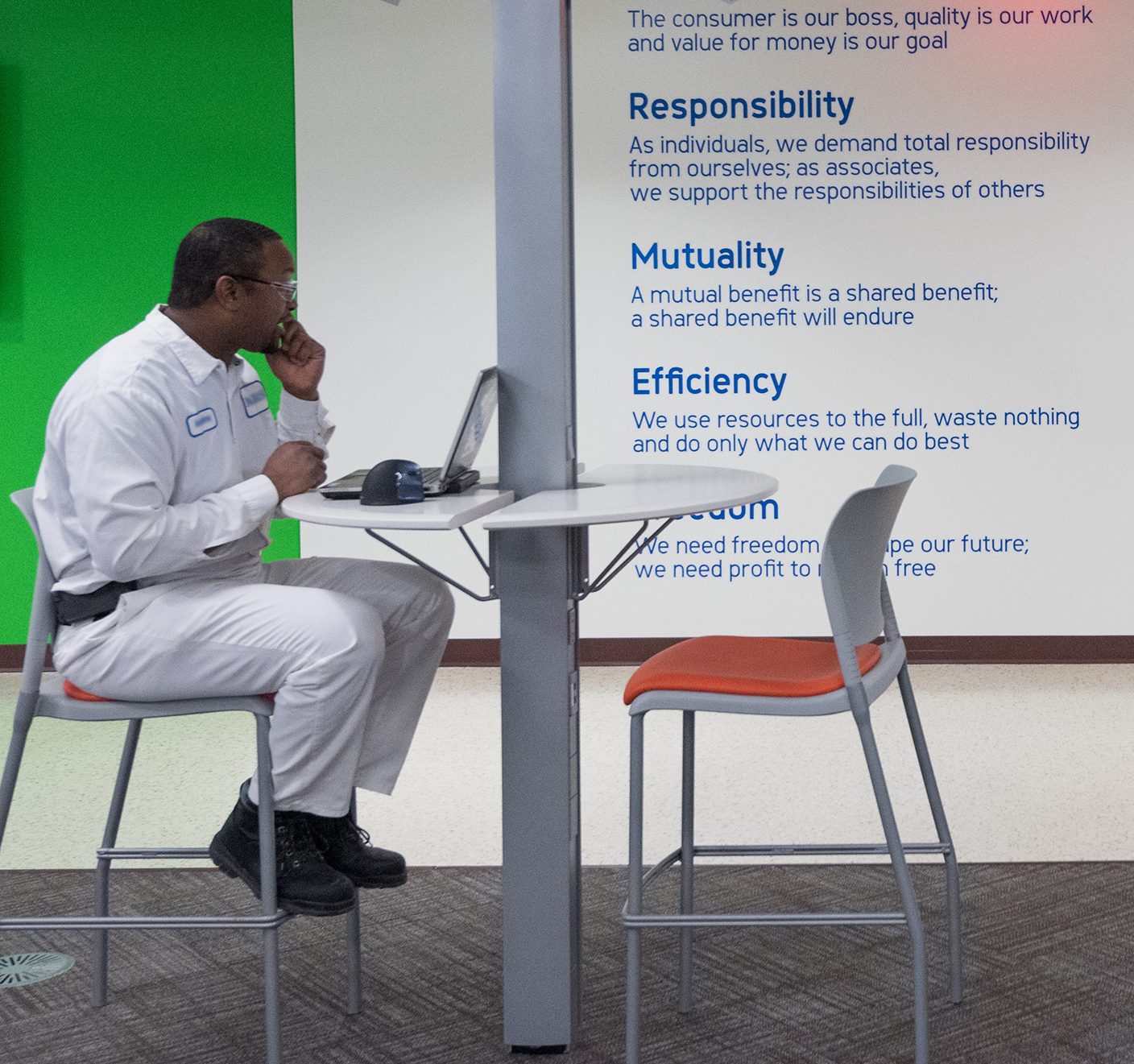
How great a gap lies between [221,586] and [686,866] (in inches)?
37.4

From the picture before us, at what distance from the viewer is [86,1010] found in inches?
98.9

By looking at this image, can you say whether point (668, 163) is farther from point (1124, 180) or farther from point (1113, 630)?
point (1113, 630)

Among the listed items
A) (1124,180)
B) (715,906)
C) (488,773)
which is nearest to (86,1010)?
(715,906)

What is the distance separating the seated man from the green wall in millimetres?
2976

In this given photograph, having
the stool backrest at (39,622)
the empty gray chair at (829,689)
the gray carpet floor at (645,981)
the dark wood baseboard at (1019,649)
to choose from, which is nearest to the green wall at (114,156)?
the dark wood baseboard at (1019,649)

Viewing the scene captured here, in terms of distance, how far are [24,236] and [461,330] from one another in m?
1.65

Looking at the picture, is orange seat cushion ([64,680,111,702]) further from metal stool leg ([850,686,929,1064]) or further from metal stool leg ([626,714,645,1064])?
metal stool leg ([850,686,929,1064])

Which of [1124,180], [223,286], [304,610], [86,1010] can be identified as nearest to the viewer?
[304,610]

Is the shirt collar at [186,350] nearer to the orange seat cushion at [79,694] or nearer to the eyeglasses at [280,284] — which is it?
the eyeglasses at [280,284]

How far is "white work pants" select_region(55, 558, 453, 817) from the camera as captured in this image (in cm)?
214

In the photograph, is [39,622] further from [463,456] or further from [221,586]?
[463,456]

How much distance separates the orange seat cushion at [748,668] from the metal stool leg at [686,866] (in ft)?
0.43

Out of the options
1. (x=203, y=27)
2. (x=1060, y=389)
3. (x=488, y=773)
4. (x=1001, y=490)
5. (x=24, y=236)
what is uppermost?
(x=203, y=27)

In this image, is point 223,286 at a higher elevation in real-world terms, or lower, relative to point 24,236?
lower
